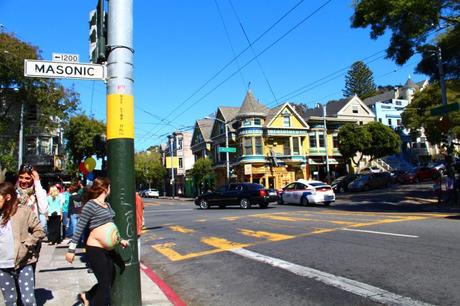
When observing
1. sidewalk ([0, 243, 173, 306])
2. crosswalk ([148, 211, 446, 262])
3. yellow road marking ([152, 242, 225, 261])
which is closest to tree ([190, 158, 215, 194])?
crosswalk ([148, 211, 446, 262])

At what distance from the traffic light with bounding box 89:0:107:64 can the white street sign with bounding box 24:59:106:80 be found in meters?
0.15

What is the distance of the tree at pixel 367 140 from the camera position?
166 feet

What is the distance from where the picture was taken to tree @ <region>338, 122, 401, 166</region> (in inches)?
1991

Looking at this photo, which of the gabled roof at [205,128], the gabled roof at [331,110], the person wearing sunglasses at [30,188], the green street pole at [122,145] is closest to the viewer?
the green street pole at [122,145]

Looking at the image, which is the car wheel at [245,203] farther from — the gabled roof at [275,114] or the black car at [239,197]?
the gabled roof at [275,114]

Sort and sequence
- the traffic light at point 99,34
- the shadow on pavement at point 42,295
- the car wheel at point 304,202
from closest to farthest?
the traffic light at point 99,34 < the shadow on pavement at point 42,295 < the car wheel at point 304,202

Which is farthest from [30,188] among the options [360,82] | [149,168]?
[360,82]

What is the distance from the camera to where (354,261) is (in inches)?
330

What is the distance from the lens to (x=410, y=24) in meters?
21.0

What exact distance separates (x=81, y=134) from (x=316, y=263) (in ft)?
163

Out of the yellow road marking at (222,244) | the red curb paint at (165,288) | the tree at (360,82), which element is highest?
the tree at (360,82)

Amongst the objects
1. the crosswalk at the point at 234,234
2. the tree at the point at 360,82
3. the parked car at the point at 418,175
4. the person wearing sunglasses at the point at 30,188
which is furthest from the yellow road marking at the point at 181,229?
the tree at the point at 360,82

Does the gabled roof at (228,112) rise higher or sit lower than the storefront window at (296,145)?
higher

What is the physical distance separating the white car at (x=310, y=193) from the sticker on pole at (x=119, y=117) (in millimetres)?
22082
